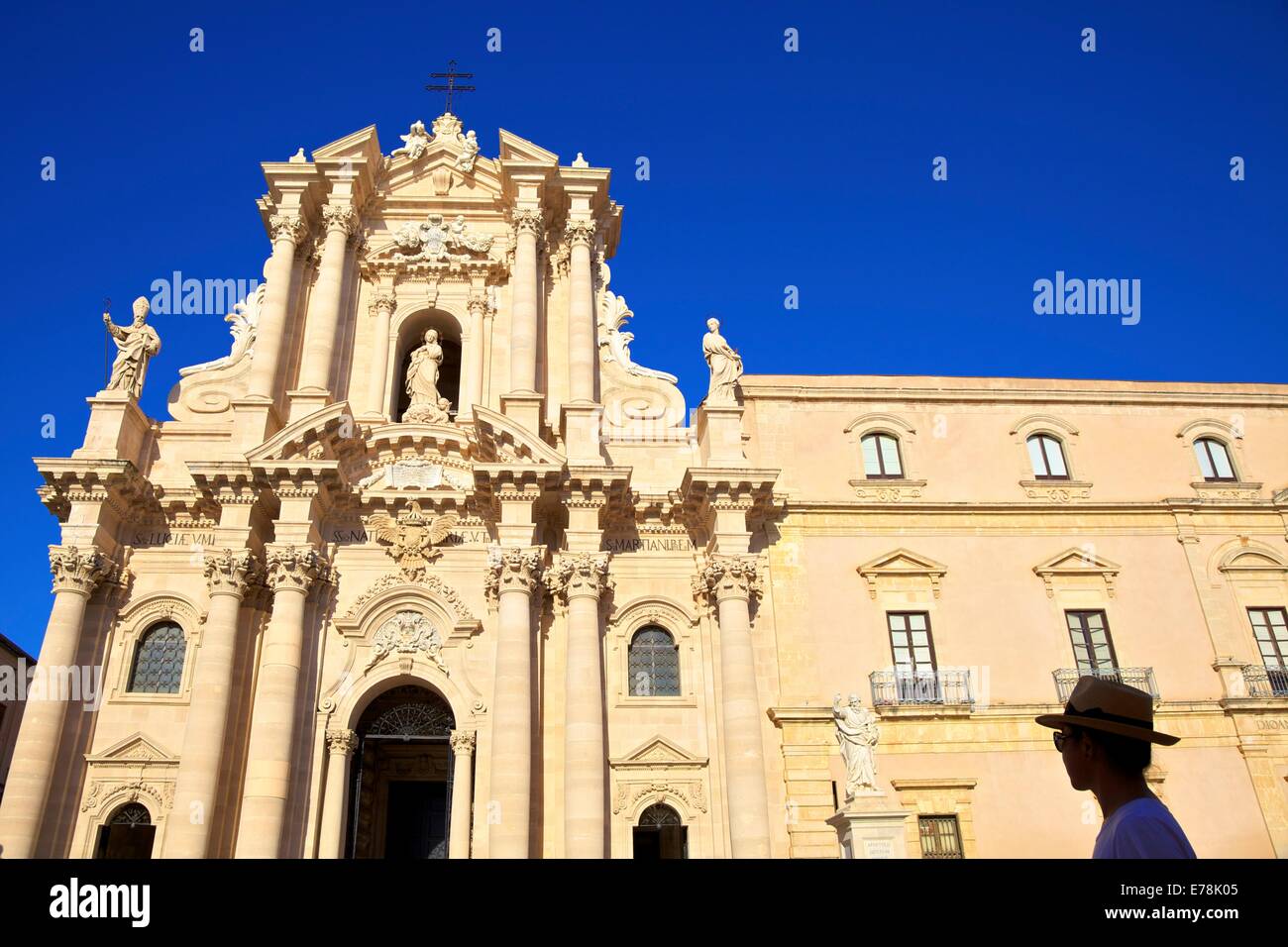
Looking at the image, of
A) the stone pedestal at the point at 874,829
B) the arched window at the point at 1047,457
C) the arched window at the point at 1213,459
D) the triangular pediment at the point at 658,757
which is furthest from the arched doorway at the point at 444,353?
the arched window at the point at 1213,459

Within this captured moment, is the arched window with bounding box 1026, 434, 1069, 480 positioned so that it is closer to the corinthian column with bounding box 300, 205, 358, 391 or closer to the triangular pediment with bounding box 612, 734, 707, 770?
the triangular pediment with bounding box 612, 734, 707, 770

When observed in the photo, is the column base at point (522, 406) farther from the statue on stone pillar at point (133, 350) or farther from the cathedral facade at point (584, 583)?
the statue on stone pillar at point (133, 350)

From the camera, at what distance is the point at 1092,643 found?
2119 centimetres

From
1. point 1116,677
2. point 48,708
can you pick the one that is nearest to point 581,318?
point 48,708

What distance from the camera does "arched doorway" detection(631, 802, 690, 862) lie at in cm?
1861

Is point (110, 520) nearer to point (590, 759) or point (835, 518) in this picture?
point (590, 759)

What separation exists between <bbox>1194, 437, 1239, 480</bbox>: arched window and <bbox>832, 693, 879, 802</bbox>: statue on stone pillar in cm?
1211

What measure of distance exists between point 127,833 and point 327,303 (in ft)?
37.9

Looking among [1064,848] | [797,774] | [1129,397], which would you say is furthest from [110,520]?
[1129,397]

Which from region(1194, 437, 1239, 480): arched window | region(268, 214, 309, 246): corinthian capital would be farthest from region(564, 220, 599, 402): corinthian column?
region(1194, 437, 1239, 480): arched window

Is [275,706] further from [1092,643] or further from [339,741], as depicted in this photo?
[1092,643]

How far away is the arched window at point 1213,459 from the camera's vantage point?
23562mm

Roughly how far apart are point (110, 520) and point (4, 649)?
1536 centimetres

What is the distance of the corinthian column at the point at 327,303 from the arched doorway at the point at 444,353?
1.63 metres
